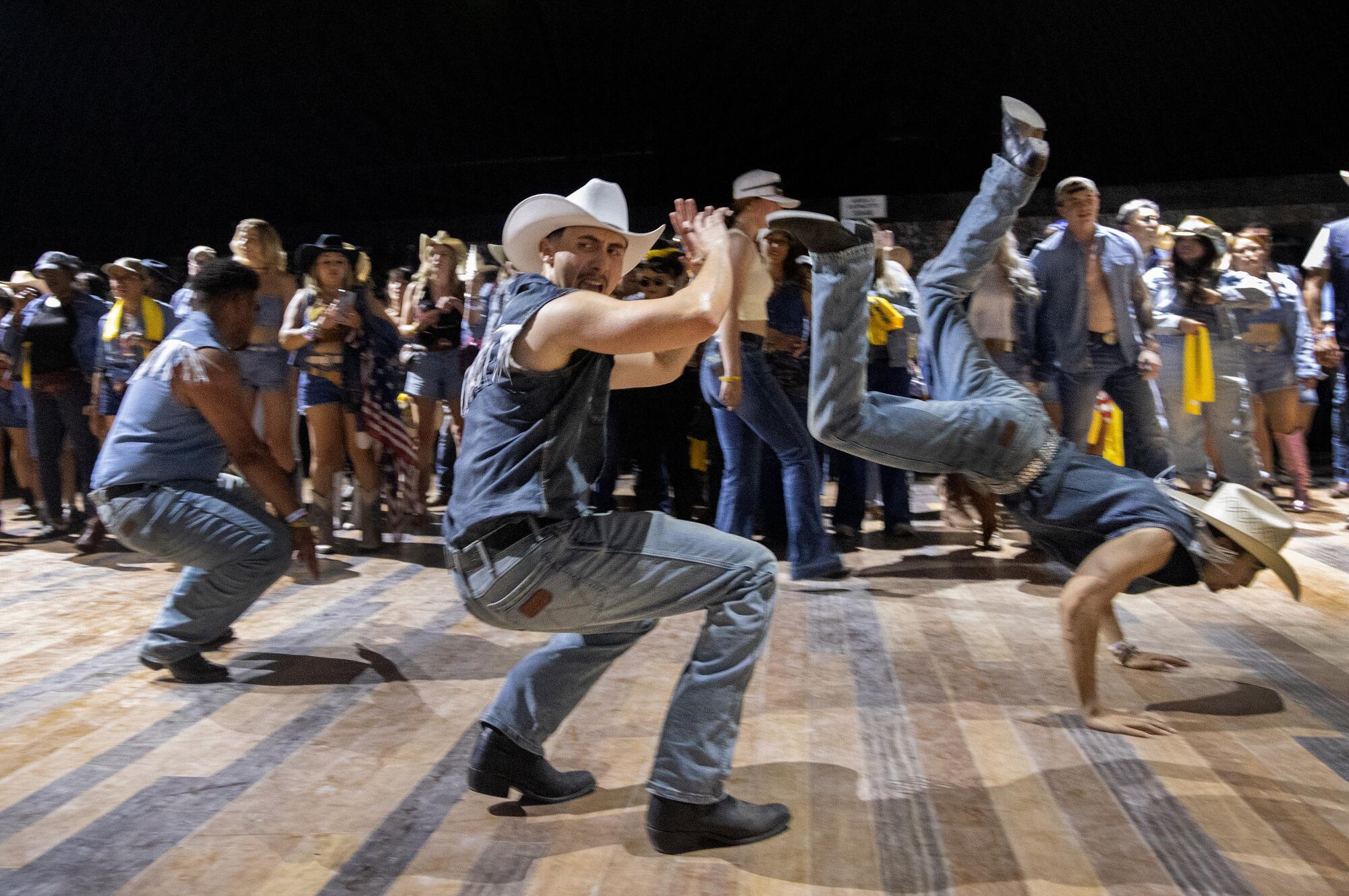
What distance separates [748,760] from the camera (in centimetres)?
268

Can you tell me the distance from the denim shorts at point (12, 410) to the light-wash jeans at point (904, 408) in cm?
610

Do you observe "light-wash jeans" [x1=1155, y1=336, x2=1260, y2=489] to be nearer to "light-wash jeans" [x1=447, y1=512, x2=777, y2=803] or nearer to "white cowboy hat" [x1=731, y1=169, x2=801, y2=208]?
"white cowboy hat" [x1=731, y1=169, x2=801, y2=208]

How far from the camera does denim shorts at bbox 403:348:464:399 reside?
614 centimetres

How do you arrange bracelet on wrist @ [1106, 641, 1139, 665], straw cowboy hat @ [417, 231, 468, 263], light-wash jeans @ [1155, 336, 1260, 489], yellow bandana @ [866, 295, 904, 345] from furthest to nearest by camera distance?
straw cowboy hat @ [417, 231, 468, 263], light-wash jeans @ [1155, 336, 1260, 489], yellow bandana @ [866, 295, 904, 345], bracelet on wrist @ [1106, 641, 1139, 665]

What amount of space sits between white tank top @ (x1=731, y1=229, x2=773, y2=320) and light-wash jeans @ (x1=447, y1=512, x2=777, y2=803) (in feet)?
8.25

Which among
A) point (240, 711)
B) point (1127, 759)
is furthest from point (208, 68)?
point (1127, 759)

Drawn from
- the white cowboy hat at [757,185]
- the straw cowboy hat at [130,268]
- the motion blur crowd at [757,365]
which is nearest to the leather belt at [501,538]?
the motion blur crowd at [757,365]

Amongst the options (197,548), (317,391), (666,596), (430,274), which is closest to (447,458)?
(430,274)

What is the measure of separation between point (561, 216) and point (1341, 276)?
524 centimetres

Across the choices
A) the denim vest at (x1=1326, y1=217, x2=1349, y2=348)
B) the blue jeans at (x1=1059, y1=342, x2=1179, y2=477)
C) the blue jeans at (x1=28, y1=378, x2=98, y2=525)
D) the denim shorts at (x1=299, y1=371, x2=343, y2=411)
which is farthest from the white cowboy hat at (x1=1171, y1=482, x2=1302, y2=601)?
the blue jeans at (x1=28, y1=378, x2=98, y2=525)

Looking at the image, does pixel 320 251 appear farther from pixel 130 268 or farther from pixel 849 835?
pixel 849 835

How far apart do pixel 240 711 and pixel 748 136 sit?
7.22 meters

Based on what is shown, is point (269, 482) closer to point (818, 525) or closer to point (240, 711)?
point (240, 711)

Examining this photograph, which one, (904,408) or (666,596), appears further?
(904,408)
